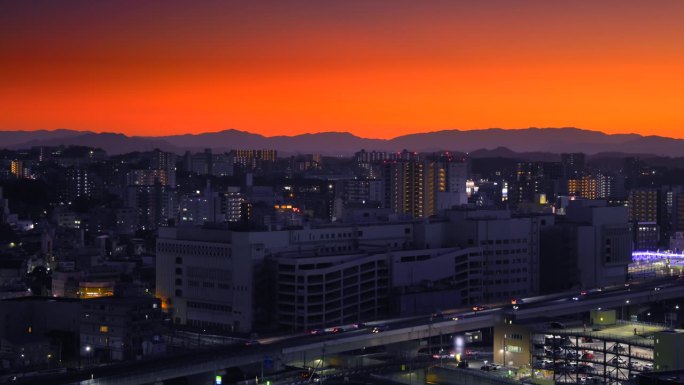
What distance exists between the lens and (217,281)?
21.5 meters

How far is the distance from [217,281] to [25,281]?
22.5 feet

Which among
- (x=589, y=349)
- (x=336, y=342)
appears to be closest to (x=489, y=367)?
(x=589, y=349)

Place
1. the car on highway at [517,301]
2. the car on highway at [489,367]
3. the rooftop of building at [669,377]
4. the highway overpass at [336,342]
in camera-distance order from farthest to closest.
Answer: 1. the car on highway at [517,301]
2. the car on highway at [489,367]
3. the highway overpass at [336,342]
4. the rooftop of building at [669,377]

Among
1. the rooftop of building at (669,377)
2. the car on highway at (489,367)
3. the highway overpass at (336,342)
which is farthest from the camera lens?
the car on highway at (489,367)

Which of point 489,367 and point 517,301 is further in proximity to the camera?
point 517,301

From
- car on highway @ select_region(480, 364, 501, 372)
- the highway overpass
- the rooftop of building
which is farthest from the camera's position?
car on highway @ select_region(480, 364, 501, 372)

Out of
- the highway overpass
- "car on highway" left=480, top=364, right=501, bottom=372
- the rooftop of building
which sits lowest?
"car on highway" left=480, top=364, right=501, bottom=372

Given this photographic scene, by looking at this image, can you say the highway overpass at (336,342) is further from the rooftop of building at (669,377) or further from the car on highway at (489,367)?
the rooftop of building at (669,377)

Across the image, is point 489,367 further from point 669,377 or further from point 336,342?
point 669,377

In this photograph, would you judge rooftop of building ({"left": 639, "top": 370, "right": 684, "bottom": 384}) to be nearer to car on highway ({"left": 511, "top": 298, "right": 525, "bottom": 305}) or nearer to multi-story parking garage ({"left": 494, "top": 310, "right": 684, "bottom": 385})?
multi-story parking garage ({"left": 494, "top": 310, "right": 684, "bottom": 385})

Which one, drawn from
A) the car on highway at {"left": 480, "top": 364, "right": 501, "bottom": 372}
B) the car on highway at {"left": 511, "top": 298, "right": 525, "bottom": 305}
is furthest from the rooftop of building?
the car on highway at {"left": 511, "top": 298, "right": 525, "bottom": 305}

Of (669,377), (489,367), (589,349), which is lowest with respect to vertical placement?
(489,367)

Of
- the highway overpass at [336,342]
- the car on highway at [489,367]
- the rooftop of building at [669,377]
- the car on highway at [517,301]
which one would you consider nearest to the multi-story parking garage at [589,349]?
the car on highway at [489,367]

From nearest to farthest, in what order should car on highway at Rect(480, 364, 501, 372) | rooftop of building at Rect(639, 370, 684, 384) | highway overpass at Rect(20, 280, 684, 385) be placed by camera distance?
rooftop of building at Rect(639, 370, 684, 384), highway overpass at Rect(20, 280, 684, 385), car on highway at Rect(480, 364, 501, 372)
